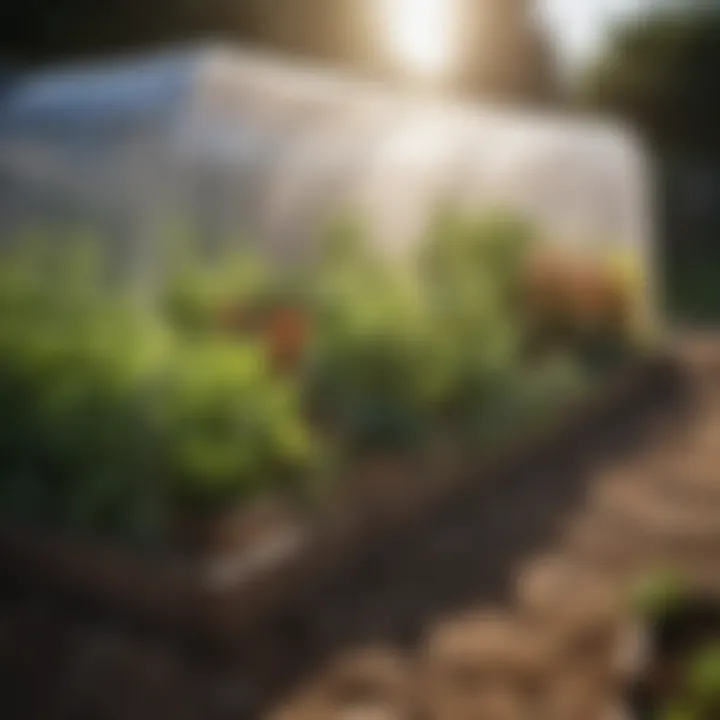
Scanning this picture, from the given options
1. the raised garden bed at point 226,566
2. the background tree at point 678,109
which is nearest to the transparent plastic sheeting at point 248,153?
the raised garden bed at point 226,566

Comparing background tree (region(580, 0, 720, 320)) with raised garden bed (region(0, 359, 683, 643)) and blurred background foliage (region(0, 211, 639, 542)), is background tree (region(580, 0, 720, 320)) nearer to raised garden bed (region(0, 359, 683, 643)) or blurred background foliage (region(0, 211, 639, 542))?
blurred background foliage (region(0, 211, 639, 542))

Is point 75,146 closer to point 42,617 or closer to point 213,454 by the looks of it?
point 213,454

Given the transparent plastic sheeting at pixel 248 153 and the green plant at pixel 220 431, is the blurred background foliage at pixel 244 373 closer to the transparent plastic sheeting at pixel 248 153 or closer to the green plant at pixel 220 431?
the green plant at pixel 220 431

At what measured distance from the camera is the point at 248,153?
4172 mm

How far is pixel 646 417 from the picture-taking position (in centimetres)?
548

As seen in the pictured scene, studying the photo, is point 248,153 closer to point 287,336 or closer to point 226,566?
point 287,336

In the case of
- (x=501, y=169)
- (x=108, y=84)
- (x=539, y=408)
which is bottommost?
(x=539, y=408)

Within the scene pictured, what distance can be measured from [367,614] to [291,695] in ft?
1.59

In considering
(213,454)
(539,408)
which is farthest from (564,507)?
(213,454)

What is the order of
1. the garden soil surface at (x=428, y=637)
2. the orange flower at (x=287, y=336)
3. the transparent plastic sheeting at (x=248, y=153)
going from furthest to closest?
the orange flower at (x=287, y=336) < the transparent plastic sheeting at (x=248, y=153) < the garden soil surface at (x=428, y=637)

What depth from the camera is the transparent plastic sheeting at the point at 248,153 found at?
12.5ft

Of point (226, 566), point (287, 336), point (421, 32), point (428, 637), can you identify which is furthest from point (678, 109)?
point (226, 566)

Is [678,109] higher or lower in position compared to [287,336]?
higher

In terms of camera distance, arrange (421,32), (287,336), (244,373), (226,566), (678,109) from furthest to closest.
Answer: (678,109), (421,32), (287,336), (244,373), (226,566)
